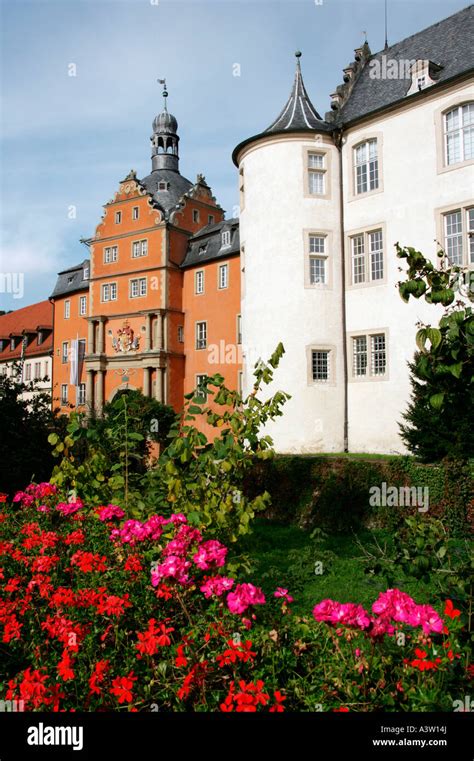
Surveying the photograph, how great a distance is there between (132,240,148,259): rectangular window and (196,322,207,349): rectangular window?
5.81 metres

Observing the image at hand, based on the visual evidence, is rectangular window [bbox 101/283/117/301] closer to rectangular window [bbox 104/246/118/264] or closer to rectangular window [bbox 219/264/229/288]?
rectangular window [bbox 104/246/118/264]

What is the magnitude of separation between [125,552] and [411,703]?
7.45 feet

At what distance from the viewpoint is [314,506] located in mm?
12828

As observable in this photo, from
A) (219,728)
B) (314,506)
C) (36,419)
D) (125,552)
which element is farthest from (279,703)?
(314,506)

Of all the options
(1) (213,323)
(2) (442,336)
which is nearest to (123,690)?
(2) (442,336)

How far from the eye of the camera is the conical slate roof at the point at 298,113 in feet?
68.6

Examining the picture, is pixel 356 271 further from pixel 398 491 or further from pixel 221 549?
pixel 221 549

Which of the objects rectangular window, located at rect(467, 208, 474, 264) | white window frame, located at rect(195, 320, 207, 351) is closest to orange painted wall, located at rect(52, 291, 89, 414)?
white window frame, located at rect(195, 320, 207, 351)

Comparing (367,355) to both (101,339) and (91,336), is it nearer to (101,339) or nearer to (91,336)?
(101,339)

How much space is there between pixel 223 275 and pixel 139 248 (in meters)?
6.61

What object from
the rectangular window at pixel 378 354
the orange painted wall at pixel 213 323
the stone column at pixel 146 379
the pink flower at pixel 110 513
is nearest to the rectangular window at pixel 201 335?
the orange painted wall at pixel 213 323

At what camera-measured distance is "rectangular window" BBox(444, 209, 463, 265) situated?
17.4 metres

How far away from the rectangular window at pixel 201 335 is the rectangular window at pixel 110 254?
7900mm

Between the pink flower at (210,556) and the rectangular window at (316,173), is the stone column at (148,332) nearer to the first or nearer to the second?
the rectangular window at (316,173)
